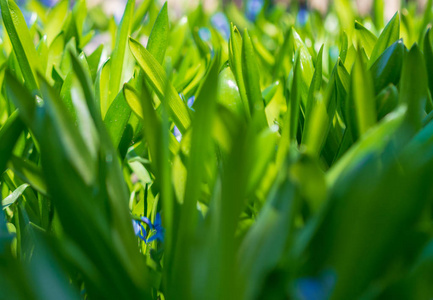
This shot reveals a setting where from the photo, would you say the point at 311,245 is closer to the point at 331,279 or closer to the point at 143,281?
the point at 331,279

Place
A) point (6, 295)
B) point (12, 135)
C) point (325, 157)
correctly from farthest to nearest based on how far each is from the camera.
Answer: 1. point (325, 157)
2. point (12, 135)
3. point (6, 295)

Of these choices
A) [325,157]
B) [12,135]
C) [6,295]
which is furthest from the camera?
[325,157]

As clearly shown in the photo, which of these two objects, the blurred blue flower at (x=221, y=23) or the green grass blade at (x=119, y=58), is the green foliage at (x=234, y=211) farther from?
the blurred blue flower at (x=221, y=23)

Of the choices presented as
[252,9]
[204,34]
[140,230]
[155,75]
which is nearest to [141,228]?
[140,230]

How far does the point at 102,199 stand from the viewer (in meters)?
0.52

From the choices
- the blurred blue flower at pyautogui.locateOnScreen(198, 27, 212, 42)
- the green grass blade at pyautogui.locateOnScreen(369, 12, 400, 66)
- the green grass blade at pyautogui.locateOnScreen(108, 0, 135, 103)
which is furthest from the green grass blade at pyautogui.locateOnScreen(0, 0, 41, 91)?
the blurred blue flower at pyautogui.locateOnScreen(198, 27, 212, 42)

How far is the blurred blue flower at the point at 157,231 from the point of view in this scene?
0.70 meters

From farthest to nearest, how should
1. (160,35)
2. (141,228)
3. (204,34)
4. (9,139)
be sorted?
1. (204,34)
2. (160,35)
3. (141,228)
4. (9,139)

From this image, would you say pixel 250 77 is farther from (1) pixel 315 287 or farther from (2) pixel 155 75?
(1) pixel 315 287

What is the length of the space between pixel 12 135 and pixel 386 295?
48cm

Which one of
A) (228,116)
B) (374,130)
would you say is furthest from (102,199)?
(374,130)

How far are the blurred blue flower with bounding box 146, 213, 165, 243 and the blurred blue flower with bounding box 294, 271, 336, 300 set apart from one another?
0.92ft

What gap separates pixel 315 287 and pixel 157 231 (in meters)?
0.31

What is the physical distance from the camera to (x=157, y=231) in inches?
28.1
